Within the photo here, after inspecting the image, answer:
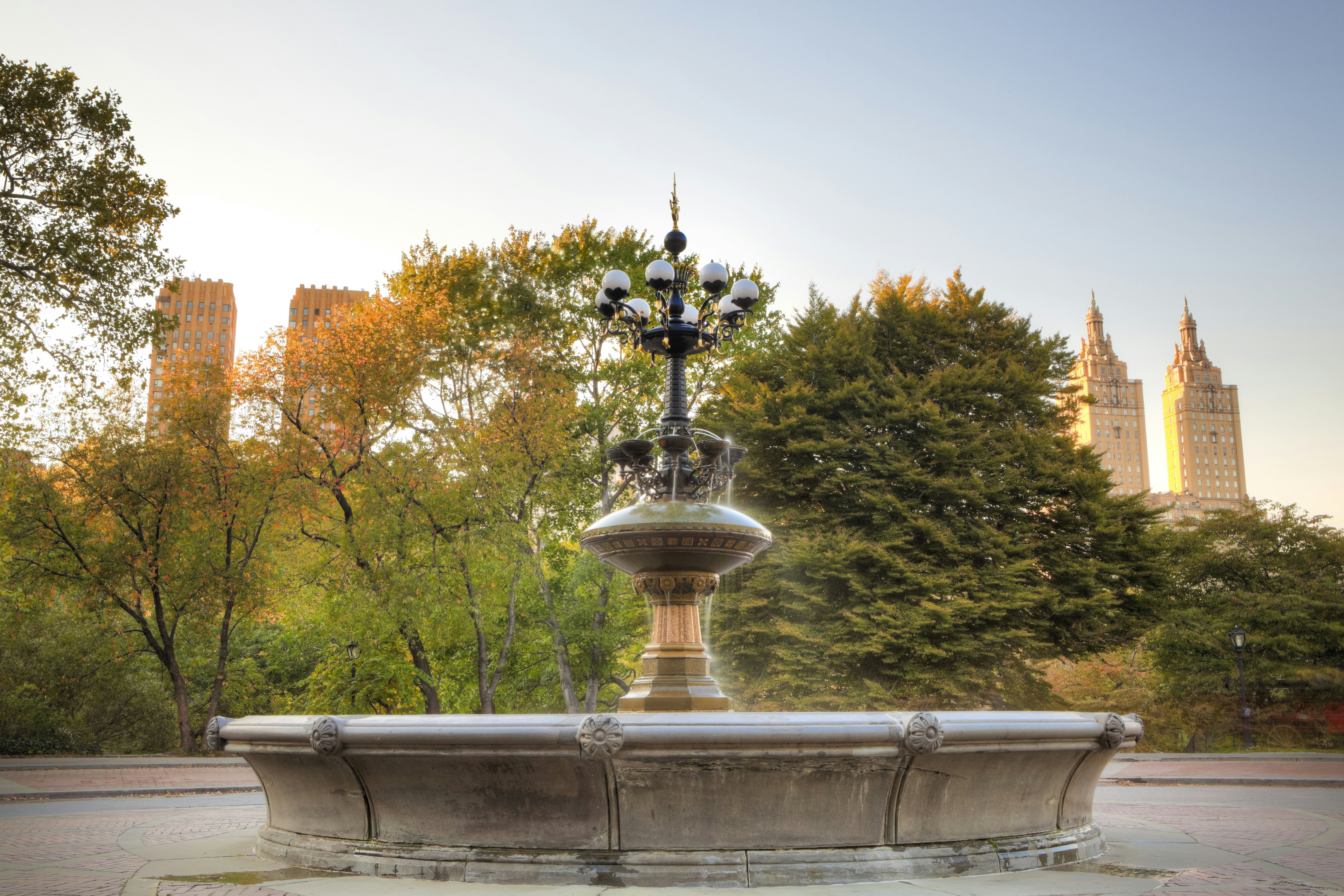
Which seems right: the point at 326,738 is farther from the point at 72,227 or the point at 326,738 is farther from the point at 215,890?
the point at 72,227

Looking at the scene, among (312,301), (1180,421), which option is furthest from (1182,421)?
(312,301)

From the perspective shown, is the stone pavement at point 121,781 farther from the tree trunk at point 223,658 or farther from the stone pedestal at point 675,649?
the stone pedestal at point 675,649

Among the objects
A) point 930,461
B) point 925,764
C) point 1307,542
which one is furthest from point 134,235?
point 1307,542

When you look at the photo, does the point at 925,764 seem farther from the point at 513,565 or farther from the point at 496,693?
the point at 496,693

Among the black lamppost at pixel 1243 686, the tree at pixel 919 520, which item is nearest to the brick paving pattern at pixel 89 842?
the tree at pixel 919 520

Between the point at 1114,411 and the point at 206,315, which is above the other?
the point at 206,315

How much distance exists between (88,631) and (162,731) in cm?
425

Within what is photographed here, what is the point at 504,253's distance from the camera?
95.5ft

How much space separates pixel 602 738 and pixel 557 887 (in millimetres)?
857

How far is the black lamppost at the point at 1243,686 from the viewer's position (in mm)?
24203

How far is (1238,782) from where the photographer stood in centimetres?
1496

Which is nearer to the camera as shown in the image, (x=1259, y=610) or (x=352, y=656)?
(x=352, y=656)

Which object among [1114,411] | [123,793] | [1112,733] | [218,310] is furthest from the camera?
[1114,411]

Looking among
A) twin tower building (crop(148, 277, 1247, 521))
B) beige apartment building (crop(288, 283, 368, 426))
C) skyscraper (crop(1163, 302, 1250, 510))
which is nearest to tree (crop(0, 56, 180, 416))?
beige apartment building (crop(288, 283, 368, 426))
